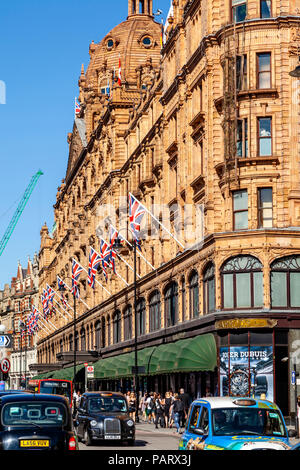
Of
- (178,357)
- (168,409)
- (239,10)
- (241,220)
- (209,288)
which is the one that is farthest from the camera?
(178,357)

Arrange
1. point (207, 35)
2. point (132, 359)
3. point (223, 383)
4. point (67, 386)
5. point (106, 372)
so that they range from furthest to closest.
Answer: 1. point (106, 372)
2. point (132, 359)
3. point (67, 386)
4. point (207, 35)
5. point (223, 383)

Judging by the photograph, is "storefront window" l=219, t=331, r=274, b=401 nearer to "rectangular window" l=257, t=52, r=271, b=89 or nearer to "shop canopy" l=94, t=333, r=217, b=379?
"shop canopy" l=94, t=333, r=217, b=379

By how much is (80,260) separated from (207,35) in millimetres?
60386

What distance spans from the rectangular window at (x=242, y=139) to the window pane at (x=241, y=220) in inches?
117

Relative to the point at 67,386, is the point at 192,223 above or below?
above

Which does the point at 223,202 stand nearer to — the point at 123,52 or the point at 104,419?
the point at 104,419

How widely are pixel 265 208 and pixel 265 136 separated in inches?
147

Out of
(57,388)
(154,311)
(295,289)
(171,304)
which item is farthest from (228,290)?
(154,311)

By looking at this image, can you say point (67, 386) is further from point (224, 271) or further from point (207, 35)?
point (207, 35)

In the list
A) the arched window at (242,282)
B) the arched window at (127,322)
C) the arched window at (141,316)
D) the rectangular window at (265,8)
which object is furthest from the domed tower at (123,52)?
the arched window at (242,282)

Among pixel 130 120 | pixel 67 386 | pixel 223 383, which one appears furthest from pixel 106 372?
pixel 223 383

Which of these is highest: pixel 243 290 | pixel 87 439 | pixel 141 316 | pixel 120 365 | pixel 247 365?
pixel 243 290

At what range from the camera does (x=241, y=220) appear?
46938 mm

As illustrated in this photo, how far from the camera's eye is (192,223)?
5231cm
